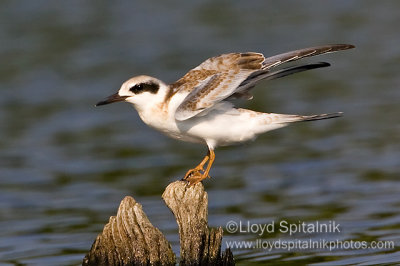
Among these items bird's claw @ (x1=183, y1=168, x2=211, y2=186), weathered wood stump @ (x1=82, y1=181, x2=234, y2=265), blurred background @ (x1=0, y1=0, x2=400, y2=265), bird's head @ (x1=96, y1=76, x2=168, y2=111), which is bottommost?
weathered wood stump @ (x1=82, y1=181, x2=234, y2=265)

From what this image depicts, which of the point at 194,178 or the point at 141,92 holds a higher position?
the point at 141,92

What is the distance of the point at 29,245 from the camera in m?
12.6

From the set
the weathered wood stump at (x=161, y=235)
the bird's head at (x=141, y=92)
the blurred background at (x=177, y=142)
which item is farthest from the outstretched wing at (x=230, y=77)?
the blurred background at (x=177, y=142)

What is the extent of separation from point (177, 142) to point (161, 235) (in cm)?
896

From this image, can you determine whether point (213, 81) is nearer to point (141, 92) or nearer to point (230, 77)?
point (230, 77)

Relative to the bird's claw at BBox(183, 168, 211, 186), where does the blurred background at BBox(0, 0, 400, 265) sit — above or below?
above

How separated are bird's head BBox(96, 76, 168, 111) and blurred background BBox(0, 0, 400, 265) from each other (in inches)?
97.7

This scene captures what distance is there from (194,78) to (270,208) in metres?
4.11

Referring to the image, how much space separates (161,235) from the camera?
9633mm

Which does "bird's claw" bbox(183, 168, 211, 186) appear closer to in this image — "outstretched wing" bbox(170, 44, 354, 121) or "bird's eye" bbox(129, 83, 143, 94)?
"outstretched wing" bbox(170, 44, 354, 121)

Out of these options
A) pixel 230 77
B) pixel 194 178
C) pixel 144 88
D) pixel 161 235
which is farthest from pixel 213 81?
pixel 161 235

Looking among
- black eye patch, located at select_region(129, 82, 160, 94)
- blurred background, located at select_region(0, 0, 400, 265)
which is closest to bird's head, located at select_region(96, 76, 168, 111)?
black eye patch, located at select_region(129, 82, 160, 94)

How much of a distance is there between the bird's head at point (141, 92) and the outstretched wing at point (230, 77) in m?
0.26

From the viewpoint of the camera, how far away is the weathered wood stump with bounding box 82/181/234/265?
9555 millimetres
